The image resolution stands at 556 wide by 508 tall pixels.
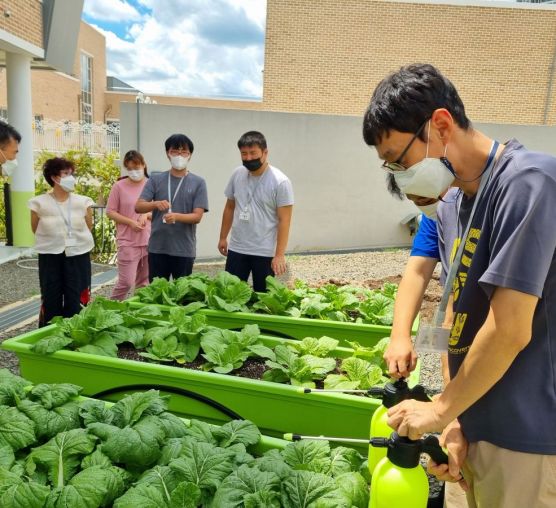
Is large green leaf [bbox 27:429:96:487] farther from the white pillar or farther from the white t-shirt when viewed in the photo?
the white pillar

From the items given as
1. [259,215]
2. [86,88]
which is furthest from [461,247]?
[86,88]

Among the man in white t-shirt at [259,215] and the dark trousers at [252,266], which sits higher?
the man in white t-shirt at [259,215]

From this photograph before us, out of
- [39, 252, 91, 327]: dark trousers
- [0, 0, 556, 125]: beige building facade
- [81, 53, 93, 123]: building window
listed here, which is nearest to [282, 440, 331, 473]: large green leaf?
[39, 252, 91, 327]: dark trousers

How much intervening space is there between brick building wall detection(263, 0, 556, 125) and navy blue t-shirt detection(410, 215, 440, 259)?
1701 cm

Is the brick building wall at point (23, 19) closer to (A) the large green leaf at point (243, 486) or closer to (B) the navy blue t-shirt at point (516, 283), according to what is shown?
(A) the large green leaf at point (243, 486)

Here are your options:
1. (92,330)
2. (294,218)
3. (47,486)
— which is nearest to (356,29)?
(294,218)

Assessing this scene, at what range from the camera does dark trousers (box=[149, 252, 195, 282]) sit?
4.39 m

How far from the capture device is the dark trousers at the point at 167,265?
439 centimetres

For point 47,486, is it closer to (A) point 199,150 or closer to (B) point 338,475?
(B) point 338,475

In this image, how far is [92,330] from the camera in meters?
2.78

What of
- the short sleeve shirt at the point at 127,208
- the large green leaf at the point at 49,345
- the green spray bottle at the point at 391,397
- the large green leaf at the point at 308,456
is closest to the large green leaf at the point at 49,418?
the large green leaf at the point at 49,345

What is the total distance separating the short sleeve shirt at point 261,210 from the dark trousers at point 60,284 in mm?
1314

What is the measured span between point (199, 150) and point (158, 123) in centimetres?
79

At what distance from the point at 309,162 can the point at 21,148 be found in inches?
191
